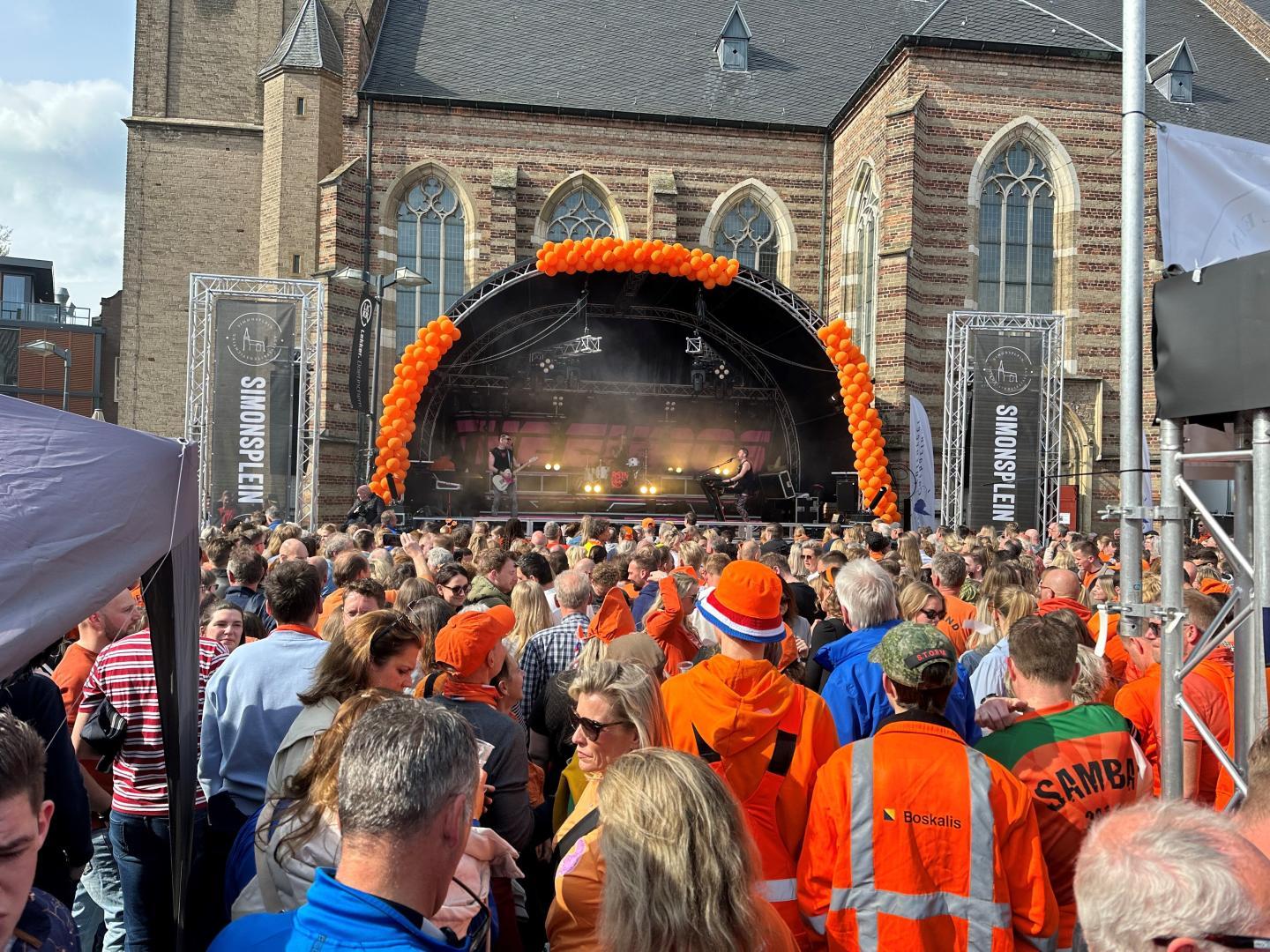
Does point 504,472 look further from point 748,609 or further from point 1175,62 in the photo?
point 748,609

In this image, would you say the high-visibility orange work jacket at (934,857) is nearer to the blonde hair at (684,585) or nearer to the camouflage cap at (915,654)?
the camouflage cap at (915,654)

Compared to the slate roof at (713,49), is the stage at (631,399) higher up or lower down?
lower down

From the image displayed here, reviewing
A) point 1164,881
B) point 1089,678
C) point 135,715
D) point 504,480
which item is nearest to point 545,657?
point 135,715

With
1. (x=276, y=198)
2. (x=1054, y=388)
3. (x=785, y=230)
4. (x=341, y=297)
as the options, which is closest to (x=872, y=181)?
(x=785, y=230)

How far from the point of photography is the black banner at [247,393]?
17.6 m

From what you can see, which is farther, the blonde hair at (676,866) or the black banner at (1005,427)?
the black banner at (1005,427)

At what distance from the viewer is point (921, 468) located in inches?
745

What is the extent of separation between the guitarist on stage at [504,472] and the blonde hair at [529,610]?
51.4 feet

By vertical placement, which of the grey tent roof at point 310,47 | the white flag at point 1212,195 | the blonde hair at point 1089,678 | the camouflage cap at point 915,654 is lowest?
the blonde hair at point 1089,678

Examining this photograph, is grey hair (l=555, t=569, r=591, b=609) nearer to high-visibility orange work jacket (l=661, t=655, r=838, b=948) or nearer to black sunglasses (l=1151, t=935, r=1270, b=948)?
high-visibility orange work jacket (l=661, t=655, r=838, b=948)

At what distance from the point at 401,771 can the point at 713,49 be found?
87.0ft

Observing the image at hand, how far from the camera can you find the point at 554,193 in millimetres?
23422

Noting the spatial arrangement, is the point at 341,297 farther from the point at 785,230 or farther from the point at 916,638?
the point at 916,638

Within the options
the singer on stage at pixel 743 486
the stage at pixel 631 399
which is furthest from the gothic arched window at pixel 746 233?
the singer on stage at pixel 743 486
